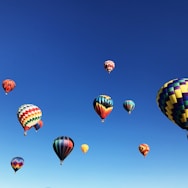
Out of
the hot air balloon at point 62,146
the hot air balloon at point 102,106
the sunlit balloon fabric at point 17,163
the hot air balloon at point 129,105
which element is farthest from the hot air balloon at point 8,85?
the hot air balloon at point 129,105

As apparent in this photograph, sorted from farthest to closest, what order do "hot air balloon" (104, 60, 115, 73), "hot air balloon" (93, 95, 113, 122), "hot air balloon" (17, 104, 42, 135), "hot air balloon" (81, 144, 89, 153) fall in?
"hot air balloon" (81, 144, 89, 153) → "hot air balloon" (104, 60, 115, 73) → "hot air balloon" (93, 95, 113, 122) → "hot air balloon" (17, 104, 42, 135)

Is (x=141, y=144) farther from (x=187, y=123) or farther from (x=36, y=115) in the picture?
(x=187, y=123)

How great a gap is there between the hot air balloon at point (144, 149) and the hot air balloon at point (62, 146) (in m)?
19.8

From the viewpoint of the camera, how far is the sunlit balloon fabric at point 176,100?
36.1 m

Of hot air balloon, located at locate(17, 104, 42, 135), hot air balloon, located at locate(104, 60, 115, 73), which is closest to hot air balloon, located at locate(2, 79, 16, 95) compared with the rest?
hot air balloon, located at locate(17, 104, 42, 135)

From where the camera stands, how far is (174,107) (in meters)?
36.6

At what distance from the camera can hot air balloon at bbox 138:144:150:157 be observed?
64.3 meters

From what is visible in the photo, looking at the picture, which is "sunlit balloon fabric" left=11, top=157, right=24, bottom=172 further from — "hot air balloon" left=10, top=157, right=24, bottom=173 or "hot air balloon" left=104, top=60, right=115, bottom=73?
"hot air balloon" left=104, top=60, right=115, bottom=73

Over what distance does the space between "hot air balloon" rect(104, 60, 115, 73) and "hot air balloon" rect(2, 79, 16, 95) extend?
1719 centimetres

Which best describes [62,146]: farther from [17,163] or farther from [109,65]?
[17,163]

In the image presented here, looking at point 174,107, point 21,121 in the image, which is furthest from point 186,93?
point 21,121

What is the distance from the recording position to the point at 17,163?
63531 millimetres

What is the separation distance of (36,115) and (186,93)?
86.9 feet

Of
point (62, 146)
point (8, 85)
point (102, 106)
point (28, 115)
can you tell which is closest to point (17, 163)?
point (28, 115)
